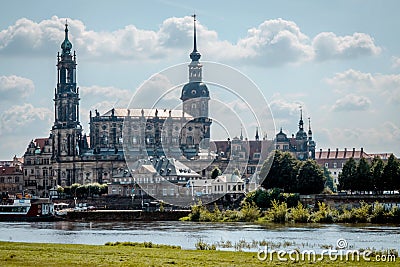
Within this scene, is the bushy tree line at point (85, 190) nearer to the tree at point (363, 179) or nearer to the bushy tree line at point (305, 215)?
the bushy tree line at point (305, 215)

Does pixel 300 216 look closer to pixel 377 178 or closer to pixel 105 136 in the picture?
pixel 377 178

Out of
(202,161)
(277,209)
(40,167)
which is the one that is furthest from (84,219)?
(40,167)

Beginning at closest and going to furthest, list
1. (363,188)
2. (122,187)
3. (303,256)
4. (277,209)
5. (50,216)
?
1. (303,256)
2. (277,209)
3. (363,188)
4. (50,216)
5. (122,187)

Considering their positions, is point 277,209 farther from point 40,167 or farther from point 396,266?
point 40,167

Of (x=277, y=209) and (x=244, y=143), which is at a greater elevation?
(x=244, y=143)

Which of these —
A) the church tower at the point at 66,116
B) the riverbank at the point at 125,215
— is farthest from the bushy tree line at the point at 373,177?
the church tower at the point at 66,116

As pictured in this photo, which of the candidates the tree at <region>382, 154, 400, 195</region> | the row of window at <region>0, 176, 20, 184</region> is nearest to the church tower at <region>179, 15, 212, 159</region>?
the row of window at <region>0, 176, 20, 184</region>

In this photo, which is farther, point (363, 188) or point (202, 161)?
point (202, 161)

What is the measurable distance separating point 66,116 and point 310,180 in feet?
220

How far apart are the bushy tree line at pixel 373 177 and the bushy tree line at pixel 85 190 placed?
48036mm

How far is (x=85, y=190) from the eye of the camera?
140625mm

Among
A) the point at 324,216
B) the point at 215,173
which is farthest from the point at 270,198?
the point at 215,173

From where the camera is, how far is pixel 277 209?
84.6 meters

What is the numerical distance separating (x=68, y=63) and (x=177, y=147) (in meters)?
23.7
